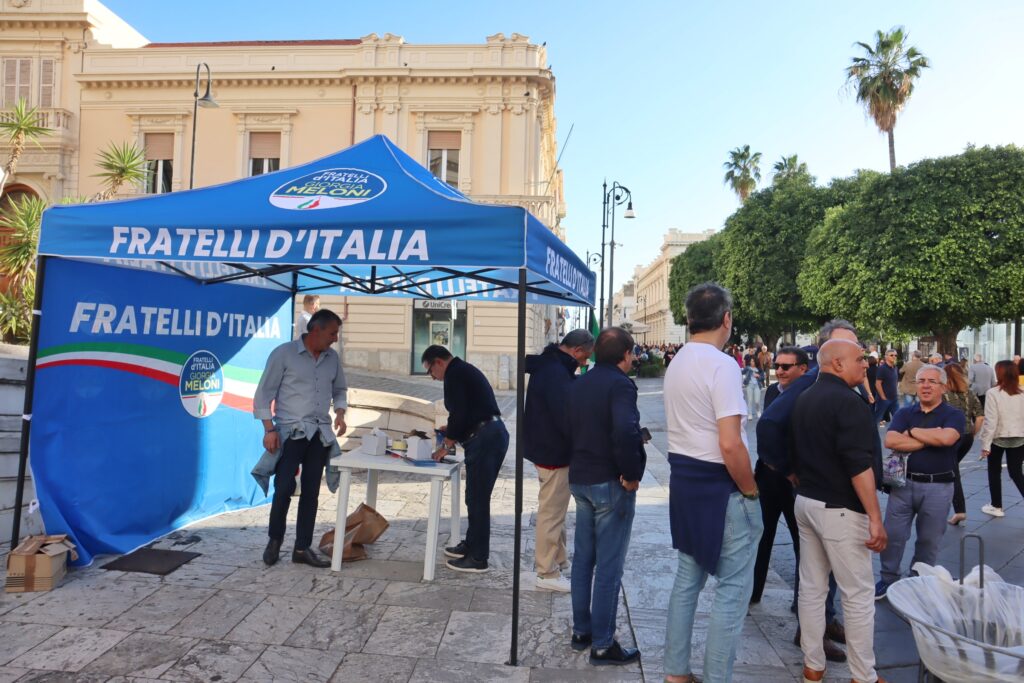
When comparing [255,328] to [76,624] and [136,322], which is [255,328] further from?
[76,624]

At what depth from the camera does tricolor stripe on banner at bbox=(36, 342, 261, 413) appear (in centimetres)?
476

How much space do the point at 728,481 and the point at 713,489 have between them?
7 cm

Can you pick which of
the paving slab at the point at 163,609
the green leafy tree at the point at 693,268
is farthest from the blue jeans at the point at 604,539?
the green leafy tree at the point at 693,268

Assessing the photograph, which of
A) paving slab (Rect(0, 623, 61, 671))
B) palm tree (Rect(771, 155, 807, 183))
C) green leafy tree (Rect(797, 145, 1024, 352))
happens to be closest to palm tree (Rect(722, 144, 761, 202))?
palm tree (Rect(771, 155, 807, 183))

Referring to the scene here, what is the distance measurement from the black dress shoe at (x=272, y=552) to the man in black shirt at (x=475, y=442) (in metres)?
1.21

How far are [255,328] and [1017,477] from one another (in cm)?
744

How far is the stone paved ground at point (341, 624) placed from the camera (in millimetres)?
3441

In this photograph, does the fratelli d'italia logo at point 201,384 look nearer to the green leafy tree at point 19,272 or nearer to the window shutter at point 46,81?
the green leafy tree at point 19,272

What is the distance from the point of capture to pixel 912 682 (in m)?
3.52

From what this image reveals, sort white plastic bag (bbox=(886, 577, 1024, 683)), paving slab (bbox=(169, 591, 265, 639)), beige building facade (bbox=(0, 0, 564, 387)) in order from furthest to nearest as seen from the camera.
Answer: beige building facade (bbox=(0, 0, 564, 387)), paving slab (bbox=(169, 591, 265, 639)), white plastic bag (bbox=(886, 577, 1024, 683))

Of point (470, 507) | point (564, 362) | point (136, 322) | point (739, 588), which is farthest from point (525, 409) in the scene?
point (136, 322)

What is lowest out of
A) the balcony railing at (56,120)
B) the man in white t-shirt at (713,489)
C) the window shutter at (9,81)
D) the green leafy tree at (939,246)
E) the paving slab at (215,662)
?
the paving slab at (215,662)

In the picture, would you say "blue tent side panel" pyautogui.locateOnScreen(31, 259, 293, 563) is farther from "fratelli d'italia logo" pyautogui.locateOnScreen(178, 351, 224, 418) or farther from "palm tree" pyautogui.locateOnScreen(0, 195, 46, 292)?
"palm tree" pyautogui.locateOnScreen(0, 195, 46, 292)

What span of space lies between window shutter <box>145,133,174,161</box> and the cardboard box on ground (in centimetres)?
2664
